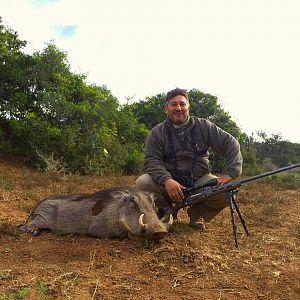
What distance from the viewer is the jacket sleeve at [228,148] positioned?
16.5 feet

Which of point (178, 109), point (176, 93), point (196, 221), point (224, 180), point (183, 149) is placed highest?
point (176, 93)

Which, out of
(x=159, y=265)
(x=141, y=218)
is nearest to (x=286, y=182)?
(x=141, y=218)

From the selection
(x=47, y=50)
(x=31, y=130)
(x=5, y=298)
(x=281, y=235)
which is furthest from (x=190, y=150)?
(x=47, y=50)

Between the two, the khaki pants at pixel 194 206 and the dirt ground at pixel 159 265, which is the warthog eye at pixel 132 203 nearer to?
the dirt ground at pixel 159 265

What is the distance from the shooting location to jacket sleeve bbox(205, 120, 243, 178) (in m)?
5.03

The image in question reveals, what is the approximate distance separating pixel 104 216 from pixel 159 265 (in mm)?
1411

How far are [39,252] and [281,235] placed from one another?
2790 millimetres

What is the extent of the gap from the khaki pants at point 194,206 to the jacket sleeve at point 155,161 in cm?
19

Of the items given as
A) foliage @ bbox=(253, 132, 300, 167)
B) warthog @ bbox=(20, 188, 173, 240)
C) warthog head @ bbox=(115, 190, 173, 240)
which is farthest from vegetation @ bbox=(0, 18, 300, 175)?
warthog head @ bbox=(115, 190, 173, 240)

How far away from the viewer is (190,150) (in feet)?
17.4

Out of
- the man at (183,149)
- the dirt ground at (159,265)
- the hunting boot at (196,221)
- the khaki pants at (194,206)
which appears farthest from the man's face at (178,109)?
the dirt ground at (159,265)

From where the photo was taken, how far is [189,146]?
17.4 feet

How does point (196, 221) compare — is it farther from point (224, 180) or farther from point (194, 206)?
point (224, 180)

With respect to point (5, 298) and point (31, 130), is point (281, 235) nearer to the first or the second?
point (5, 298)
